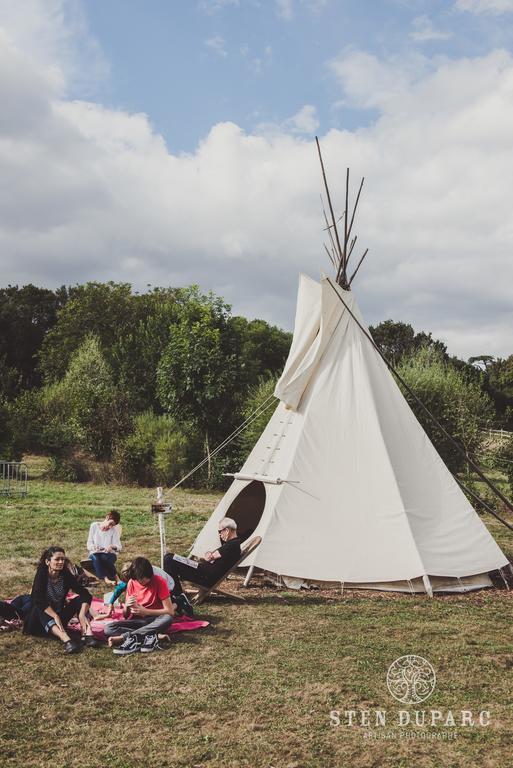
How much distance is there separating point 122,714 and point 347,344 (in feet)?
20.0

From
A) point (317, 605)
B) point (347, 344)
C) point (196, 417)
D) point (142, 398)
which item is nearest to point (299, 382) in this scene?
point (347, 344)

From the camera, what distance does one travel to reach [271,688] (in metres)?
5.12

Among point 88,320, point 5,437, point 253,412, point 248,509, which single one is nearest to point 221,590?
point 248,509

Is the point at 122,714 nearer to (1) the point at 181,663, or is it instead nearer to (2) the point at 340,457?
(1) the point at 181,663

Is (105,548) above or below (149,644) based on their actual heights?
above

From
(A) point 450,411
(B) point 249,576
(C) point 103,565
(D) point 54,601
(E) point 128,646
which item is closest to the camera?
(E) point 128,646

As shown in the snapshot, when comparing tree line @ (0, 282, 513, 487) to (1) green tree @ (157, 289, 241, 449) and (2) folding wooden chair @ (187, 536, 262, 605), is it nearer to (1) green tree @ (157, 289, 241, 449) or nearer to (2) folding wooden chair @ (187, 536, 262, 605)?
(1) green tree @ (157, 289, 241, 449)

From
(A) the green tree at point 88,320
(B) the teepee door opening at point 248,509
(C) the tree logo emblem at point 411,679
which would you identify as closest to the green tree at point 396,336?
(A) the green tree at point 88,320

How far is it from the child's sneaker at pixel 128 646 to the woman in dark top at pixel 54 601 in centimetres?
32

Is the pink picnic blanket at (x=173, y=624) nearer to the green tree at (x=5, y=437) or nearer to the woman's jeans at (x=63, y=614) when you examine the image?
the woman's jeans at (x=63, y=614)

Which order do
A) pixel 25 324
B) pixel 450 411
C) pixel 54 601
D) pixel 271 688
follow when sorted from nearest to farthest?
pixel 271 688, pixel 54 601, pixel 450 411, pixel 25 324

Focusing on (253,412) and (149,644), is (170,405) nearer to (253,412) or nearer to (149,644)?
(253,412)

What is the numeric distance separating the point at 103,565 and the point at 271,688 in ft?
13.9

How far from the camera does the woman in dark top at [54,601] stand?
247 inches
